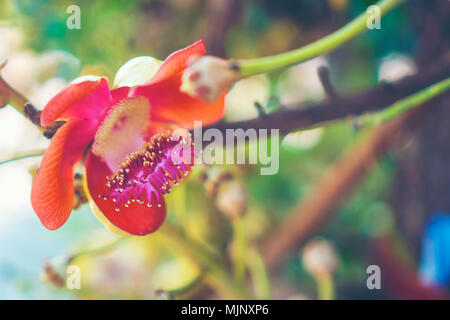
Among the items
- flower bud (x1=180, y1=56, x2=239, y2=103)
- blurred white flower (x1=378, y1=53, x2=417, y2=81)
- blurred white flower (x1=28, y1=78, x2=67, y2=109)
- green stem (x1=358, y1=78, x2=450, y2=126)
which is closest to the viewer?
flower bud (x1=180, y1=56, x2=239, y2=103)

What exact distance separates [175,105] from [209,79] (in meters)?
0.13

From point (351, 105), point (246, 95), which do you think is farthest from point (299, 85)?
point (351, 105)

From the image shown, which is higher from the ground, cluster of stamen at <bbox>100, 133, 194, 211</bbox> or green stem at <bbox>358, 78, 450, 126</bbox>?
green stem at <bbox>358, 78, 450, 126</bbox>

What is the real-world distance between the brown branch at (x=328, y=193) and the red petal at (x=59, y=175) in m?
0.43

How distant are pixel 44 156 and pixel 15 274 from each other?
304 millimetres

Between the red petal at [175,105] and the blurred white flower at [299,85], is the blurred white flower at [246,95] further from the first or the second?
the red petal at [175,105]

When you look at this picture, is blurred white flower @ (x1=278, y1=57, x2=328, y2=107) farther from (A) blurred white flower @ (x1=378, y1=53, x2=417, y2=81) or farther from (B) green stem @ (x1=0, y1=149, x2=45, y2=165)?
(B) green stem @ (x1=0, y1=149, x2=45, y2=165)

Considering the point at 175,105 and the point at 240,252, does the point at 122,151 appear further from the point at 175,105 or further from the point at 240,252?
the point at 240,252

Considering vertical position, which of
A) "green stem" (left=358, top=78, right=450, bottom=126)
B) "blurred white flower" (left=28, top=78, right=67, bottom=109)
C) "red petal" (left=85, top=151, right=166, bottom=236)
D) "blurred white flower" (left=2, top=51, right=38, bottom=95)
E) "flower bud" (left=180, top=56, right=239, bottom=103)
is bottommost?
"red petal" (left=85, top=151, right=166, bottom=236)

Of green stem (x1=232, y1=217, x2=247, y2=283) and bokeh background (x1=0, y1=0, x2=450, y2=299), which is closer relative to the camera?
green stem (x1=232, y1=217, x2=247, y2=283)

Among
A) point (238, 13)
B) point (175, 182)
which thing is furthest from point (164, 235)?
point (238, 13)

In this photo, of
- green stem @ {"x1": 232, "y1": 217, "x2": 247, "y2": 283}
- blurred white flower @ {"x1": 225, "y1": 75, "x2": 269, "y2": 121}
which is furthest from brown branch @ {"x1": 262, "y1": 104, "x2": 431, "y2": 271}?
green stem @ {"x1": 232, "y1": 217, "x2": 247, "y2": 283}

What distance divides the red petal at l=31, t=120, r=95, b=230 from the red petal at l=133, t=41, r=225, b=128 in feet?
0.17

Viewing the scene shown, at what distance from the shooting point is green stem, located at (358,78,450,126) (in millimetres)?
369
